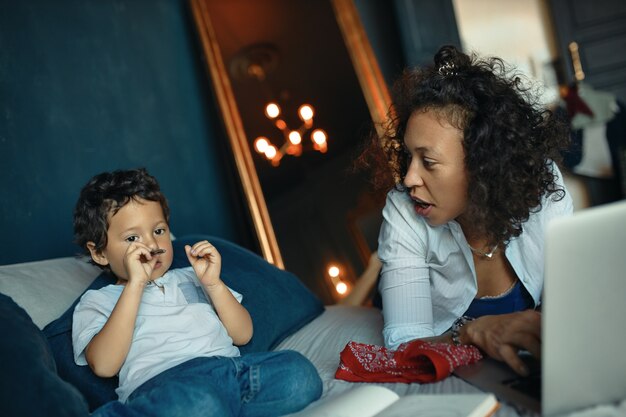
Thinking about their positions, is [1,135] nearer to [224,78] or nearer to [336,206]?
[224,78]

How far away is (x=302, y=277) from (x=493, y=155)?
1.93m

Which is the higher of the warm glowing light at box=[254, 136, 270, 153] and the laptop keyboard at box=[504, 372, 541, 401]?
the warm glowing light at box=[254, 136, 270, 153]

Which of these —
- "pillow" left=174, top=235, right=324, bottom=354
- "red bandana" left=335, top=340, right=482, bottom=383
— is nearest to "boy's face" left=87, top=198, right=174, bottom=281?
"pillow" left=174, top=235, right=324, bottom=354

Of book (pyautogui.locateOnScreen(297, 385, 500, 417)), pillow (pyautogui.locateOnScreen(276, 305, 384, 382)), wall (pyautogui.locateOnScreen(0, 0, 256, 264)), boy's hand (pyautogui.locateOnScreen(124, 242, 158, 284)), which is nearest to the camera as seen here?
book (pyautogui.locateOnScreen(297, 385, 500, 417))

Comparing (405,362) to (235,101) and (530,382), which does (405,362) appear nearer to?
(530,382)

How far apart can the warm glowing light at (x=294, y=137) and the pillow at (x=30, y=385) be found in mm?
2480

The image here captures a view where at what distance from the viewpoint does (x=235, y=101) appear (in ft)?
11.6

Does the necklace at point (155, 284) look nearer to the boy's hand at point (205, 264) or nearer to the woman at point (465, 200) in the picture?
the boy's hand at point (205, 264)

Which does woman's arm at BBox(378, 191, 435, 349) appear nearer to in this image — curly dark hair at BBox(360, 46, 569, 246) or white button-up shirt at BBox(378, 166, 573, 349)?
white button-up shirt at BBox(378, 166, 573, 349)

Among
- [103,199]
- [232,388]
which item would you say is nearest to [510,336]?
[232,388]

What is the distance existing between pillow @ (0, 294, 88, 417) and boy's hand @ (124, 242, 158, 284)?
34 centimetres

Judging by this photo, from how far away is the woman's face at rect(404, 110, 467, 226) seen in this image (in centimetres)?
158

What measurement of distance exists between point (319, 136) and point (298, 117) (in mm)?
171

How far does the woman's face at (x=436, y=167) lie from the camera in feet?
5.17
